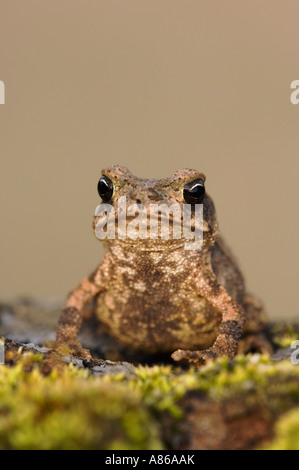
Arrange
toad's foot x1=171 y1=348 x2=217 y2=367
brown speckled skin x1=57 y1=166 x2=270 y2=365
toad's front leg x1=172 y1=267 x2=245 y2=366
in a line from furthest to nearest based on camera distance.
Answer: brown speckled skin x1=57 y1=166 x2=270 y2=365, toad's front leg x1=172 y1=267 x2=245 y2=366, toad's foot x1=171 y1=348 x2=217 y2=367

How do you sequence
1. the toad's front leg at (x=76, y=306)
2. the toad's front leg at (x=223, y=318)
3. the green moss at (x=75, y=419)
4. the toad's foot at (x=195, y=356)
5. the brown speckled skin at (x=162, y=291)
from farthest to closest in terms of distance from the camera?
the toad's front leg at (x=76, y=306)
the brown speckled skin at (x=162, y=291)
the toad's front leg at (x=223, y=318)
the toad's foot at (x=195, y=356)
the green moss at (x=75, y=419)

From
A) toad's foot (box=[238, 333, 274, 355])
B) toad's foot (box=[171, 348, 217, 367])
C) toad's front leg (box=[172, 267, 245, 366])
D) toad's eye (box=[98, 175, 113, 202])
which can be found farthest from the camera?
toad's foot (box=[238, 333, 274, 355])

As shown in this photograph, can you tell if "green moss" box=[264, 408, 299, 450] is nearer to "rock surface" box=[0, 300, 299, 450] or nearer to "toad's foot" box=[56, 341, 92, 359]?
"rock surface" box=[0, 300, 299, 450]

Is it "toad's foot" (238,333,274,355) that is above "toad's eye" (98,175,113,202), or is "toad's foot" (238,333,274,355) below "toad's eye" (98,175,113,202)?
below

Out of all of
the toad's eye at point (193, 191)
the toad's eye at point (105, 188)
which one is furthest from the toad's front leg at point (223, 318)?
the toad's eye at point (105, 188)

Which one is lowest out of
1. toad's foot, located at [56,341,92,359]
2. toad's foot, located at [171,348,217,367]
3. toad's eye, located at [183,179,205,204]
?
toad's foot, located at [171,348,217,367]

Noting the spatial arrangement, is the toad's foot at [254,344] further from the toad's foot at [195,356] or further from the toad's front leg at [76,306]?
the toad's front leg at [76,306]

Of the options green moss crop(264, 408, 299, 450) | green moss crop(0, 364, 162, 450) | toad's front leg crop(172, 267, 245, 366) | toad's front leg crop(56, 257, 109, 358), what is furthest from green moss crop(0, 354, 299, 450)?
toad's front leg crop(56, 257, 109, 358)
